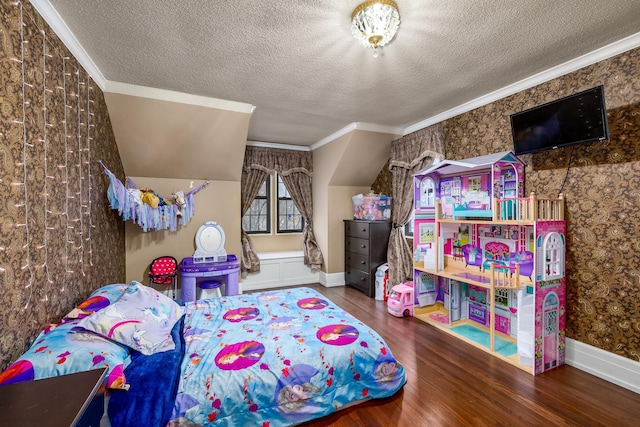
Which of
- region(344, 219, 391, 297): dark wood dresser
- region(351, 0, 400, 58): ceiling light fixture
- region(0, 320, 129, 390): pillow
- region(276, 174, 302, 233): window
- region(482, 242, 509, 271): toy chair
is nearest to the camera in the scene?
region(0, 320, 129, 390): pillow

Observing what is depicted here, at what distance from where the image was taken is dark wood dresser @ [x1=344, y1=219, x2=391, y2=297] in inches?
169

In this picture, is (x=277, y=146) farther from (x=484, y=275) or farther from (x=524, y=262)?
(x=524, y=262)

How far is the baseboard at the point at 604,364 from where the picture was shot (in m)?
2.08

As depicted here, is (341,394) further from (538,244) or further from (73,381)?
(538,244)

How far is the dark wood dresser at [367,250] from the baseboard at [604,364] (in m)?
2.30

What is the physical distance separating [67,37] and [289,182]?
3.37 metres

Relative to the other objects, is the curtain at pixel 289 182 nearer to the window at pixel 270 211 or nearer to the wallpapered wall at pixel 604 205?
the window at pixel 270 211

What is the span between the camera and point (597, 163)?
2.27m

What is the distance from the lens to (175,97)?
3.00 meters

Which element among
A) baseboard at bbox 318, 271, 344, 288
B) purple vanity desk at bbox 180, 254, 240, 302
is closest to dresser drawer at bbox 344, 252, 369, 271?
baseboard at bbox 318, 271, 344, 288

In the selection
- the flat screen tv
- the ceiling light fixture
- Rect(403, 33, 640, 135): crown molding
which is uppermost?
Rect(403, 33, 640, 135): crown molding

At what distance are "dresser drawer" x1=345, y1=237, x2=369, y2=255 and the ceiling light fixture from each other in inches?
119

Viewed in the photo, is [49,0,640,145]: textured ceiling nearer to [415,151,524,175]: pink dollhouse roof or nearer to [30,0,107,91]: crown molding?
[30,0,107,91]: crown molding

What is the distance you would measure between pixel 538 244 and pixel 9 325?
11.5 ft
